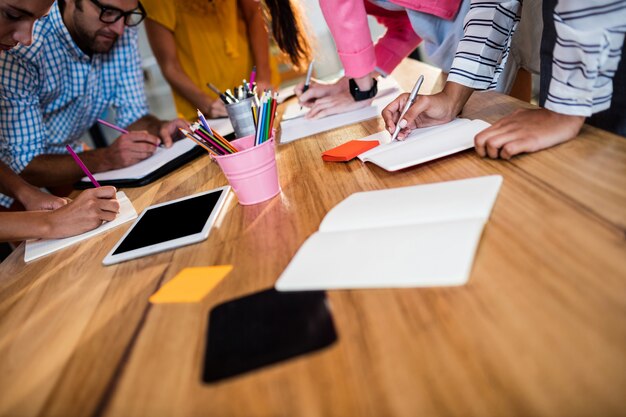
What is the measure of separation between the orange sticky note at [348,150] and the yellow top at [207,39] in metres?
1.19

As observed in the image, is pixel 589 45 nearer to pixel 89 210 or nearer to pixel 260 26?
pixel 89 210

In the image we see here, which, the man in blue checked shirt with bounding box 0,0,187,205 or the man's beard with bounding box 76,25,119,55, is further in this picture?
the man's beard with bounding box 76,25,119,55

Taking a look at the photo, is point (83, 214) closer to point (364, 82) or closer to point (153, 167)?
point (153, 167)

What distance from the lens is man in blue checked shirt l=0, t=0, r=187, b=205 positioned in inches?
53.6

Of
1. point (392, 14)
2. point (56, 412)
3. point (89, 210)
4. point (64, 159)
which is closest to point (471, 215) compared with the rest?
point (56, 412)

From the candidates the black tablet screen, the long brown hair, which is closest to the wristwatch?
the long brown hair

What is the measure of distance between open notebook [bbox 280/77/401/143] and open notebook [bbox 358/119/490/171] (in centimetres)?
29

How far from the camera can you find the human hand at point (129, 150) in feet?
4.35

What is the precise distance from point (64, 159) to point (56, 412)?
1291 millimetres

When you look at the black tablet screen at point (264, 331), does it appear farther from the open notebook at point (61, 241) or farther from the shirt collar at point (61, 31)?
the shirt collar at point (61, 31)

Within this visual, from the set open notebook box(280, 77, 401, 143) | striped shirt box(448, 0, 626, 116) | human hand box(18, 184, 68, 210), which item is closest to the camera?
striped shirt box(448, 0, 626, 116)

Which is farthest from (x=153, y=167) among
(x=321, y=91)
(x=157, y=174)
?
(x=321, y=91)

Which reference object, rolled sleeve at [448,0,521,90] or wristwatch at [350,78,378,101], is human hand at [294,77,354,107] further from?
rolled sleeve at [448,0,521,90]

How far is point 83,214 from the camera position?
0.86 metres
